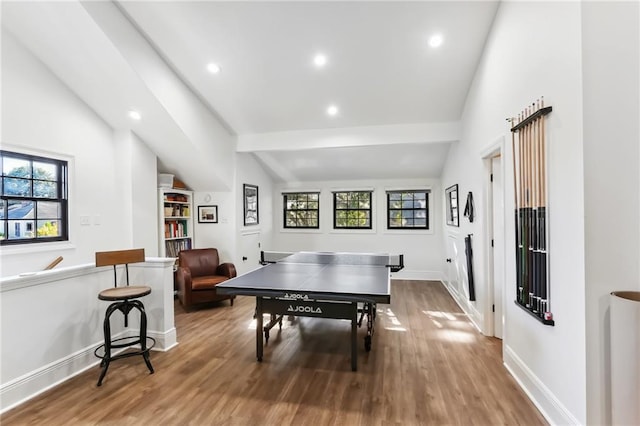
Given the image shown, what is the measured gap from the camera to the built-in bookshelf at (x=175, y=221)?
16.1 ft

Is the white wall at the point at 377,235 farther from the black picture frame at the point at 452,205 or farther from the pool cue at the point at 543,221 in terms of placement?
the pool cue at the point at 543,221

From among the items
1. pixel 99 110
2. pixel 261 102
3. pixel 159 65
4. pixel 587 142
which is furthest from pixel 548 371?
pixel 99 110

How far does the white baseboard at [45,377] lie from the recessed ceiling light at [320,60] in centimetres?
373

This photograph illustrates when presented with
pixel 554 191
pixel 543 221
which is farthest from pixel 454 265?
pixel 554 191

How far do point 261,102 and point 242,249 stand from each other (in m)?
2.66

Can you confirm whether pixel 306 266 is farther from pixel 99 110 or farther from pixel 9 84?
pixel 9 84

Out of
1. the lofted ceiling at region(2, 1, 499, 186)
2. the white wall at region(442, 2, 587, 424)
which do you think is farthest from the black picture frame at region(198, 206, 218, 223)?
the white wall at region(442, 2, 587, 424)

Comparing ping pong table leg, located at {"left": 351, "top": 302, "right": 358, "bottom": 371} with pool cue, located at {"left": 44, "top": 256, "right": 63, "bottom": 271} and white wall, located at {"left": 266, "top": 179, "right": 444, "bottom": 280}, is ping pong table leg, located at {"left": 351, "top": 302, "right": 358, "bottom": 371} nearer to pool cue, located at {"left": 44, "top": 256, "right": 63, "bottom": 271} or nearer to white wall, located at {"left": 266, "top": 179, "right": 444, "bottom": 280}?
pool cue, located at {"left": 44, "top": 256, "right": 63, "bottom": 271}

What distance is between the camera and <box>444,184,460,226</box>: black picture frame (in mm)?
4758

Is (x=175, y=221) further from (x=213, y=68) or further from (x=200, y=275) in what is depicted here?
(x=213, y=68)

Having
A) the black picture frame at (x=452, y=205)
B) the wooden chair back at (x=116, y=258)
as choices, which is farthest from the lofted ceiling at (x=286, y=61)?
the wooden chair back at (x=116, y=258)

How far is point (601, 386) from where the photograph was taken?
5.52 ft

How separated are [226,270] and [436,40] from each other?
426 cm

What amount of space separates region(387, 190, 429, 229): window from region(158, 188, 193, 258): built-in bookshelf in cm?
408
